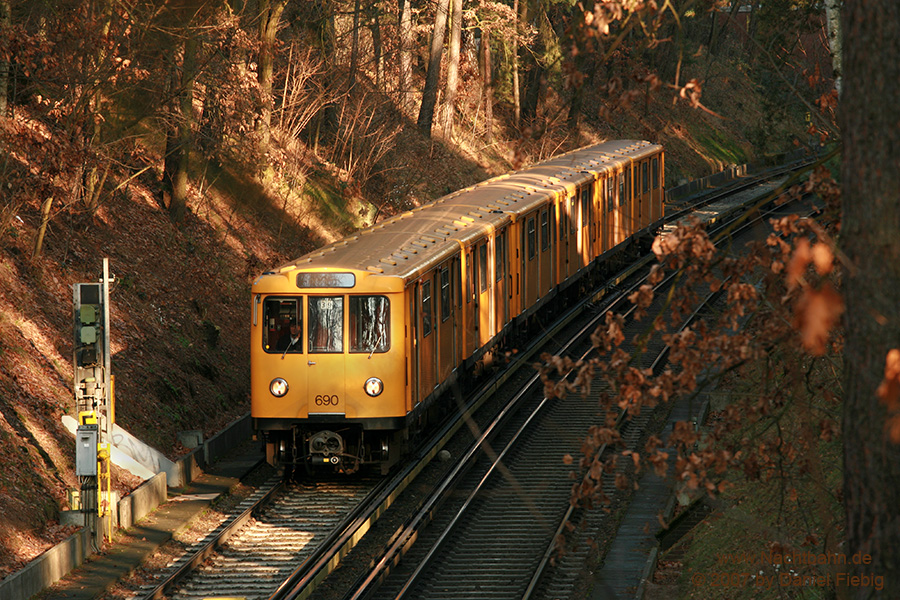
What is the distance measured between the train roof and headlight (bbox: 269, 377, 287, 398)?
1.30 meters

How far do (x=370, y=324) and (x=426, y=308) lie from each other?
1325 millimetres

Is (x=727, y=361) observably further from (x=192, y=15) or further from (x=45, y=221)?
(x=192, y=15)

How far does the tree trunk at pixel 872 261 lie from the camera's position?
510 cm

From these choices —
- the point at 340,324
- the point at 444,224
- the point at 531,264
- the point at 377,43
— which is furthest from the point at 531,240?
the point at 377,43

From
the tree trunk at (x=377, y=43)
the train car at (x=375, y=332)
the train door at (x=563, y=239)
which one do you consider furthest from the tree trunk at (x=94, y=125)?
the tree trunk at (x=377, y=43)

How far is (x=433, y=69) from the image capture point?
3659 cm

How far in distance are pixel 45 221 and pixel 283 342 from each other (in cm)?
530

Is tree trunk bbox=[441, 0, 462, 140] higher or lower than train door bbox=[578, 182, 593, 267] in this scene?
higher

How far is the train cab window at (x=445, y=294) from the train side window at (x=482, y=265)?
5.90 ft

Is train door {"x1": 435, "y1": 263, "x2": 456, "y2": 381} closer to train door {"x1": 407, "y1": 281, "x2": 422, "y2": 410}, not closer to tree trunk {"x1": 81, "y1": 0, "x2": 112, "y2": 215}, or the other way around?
train door {"x1": 407, "y1": 281, "x2": 422, "y2": 410}

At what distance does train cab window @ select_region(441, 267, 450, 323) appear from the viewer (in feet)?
52.5

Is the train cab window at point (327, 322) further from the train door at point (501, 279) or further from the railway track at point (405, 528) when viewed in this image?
the train door at point (501, 279)

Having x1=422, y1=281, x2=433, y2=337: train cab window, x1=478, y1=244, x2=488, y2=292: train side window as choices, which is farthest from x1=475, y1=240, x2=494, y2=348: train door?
x1=422, y1=281, x2=433, y2=337: train cab window

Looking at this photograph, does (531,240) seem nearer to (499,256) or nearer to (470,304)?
(499,256)
